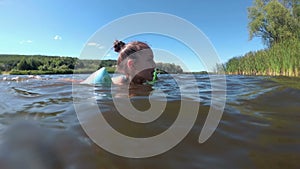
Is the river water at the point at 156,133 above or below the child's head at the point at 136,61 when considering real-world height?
below

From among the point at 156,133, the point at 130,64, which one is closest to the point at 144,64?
the point at 130,64

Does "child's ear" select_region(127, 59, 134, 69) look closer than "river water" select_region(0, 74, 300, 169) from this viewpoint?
No

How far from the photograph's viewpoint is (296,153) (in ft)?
4.04

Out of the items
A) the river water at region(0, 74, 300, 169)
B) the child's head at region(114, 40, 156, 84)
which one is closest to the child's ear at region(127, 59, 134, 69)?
the child's head at region(114, 40, 156, 84)

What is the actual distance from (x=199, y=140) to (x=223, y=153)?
23 centimetres

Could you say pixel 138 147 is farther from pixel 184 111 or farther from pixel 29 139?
pixel 184 111

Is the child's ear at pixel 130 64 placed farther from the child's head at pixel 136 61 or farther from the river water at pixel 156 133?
the river water at pixel 156 133

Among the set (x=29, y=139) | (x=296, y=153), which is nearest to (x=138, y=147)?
(x=29, y=139)

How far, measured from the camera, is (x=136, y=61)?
4570mm

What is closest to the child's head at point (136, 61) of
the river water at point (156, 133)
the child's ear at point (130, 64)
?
the child's ear at point (130, 64)

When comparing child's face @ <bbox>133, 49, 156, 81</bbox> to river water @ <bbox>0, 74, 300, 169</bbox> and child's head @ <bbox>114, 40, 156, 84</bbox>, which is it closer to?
child's head @ <bbox>114, 40, 156, 84</bbox>

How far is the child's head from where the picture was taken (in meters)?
4.58

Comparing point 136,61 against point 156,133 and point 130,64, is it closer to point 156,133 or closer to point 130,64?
point 130,64

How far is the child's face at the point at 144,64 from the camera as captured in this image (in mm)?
4582
